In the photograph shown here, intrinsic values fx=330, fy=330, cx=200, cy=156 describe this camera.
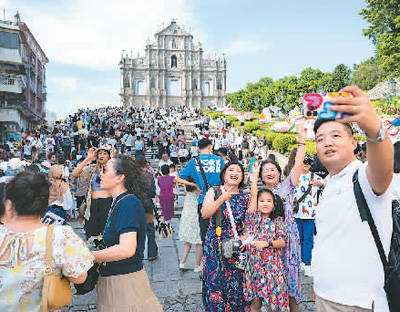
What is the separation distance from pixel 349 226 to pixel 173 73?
70.1m

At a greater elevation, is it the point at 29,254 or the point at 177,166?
the point at 177,166

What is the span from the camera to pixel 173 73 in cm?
6919

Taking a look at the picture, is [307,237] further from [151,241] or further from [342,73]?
[342,73]

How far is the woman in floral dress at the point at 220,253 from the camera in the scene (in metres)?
3.11

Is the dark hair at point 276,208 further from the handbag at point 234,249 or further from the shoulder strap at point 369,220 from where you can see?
the shoulder strap at point 369,220

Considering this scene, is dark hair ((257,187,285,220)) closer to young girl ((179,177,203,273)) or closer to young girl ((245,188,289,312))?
young girl ((245,188,289,312))

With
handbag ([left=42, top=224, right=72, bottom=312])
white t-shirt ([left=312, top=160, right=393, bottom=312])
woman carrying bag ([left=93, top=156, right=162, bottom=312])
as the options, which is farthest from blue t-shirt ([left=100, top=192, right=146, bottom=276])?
white t-shirt ([left=312, top=160, right=393, bottom=312])

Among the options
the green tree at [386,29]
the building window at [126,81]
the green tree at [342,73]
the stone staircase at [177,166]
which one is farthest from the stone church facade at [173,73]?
the green tree at [386,29]

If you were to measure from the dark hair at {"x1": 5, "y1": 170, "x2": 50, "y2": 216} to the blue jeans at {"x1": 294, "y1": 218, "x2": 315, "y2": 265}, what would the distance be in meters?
3.66

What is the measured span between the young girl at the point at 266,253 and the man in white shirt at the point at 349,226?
1262mm

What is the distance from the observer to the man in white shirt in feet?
4.63

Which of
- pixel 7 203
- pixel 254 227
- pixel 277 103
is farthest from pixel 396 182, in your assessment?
pixel 277 103

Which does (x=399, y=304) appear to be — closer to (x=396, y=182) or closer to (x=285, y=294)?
(x=396, y=182)

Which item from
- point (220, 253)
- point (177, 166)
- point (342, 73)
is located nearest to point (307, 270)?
point (220, 253)
